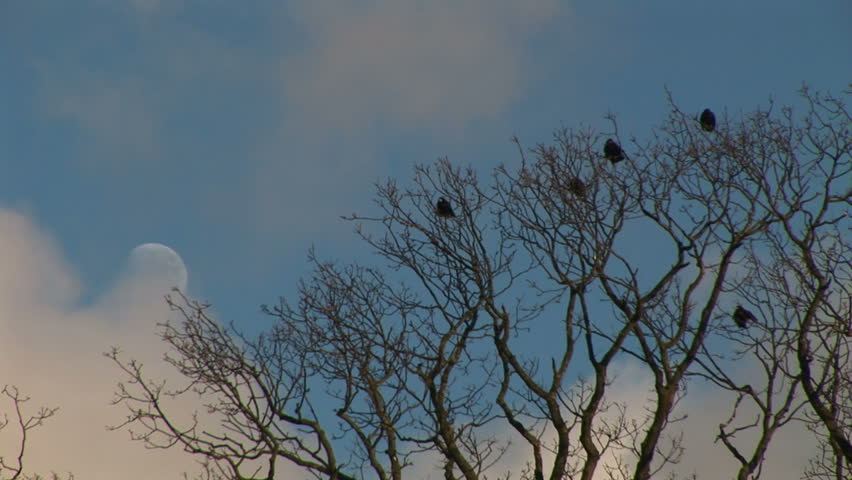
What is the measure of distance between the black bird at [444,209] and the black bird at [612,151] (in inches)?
82.6

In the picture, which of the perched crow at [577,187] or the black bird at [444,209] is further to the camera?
the black bird at [444,209]

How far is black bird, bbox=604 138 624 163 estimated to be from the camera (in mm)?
11250

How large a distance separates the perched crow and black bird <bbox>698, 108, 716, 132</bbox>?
6.11 ft

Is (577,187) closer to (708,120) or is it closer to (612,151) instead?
(612,151)

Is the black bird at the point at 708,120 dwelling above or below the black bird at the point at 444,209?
above

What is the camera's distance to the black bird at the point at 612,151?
11.2m

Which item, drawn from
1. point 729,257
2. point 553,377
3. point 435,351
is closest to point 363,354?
point 435,351

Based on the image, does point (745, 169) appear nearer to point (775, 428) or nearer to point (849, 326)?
point (849, 326)

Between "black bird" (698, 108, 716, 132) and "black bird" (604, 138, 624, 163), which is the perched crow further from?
"black bird" (698, 108, 716, 132)

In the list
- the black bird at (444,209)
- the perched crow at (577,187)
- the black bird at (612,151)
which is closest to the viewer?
the perched crow at (577,187)

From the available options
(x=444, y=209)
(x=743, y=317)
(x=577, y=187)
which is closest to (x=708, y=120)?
(x=577, y=187)

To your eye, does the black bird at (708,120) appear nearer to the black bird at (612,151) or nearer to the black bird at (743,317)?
the black bird at (612,151)

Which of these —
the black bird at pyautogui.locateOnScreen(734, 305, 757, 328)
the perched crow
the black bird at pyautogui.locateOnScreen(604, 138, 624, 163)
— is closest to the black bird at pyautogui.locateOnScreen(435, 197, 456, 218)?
the perched crow

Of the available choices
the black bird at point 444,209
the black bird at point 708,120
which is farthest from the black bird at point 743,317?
the black bird at point 444,209
